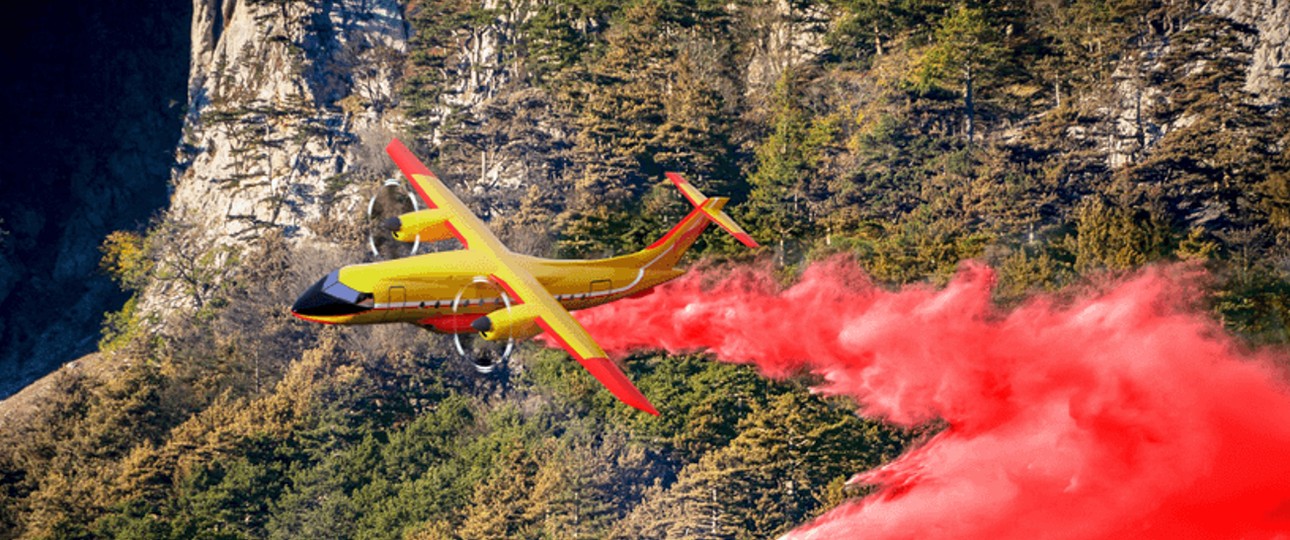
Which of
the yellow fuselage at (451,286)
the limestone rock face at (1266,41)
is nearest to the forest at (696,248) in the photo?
the limestone rock face at (1266,41)

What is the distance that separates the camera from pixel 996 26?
90.6 m

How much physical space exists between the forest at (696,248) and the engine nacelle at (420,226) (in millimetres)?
18428

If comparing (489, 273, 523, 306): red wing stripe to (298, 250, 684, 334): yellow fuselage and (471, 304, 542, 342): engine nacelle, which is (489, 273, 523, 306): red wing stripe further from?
(471, 304, 542, 342): engine nacelle

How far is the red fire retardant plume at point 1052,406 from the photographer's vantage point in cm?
4766

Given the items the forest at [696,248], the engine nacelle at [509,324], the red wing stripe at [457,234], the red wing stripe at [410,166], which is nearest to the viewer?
the engine nacelle at [509,324]

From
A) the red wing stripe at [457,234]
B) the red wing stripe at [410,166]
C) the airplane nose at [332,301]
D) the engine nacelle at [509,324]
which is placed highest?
the red wing stripe at [410,166]

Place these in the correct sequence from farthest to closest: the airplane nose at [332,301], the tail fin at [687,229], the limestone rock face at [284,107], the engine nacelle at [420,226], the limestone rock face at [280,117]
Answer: the limestone rock face at [284,107], the limestone rock face at [280,117], the engine nacelle at [420,226], the tail fin at [687,229], the airplane nose at [332,301]

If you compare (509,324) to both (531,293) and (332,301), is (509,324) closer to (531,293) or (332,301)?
(531,293)

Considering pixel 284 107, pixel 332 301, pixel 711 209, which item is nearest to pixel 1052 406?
pixel 711 209

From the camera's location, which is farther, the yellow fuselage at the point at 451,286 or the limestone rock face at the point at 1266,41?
the limestone rock face at the point at 1266,41

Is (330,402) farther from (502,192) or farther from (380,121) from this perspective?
(380,121)

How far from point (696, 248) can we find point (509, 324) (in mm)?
30646

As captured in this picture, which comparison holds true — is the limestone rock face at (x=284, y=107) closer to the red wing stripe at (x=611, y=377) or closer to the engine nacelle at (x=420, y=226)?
the engine nacelle at (x=420, y=226)

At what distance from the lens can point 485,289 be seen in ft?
149
